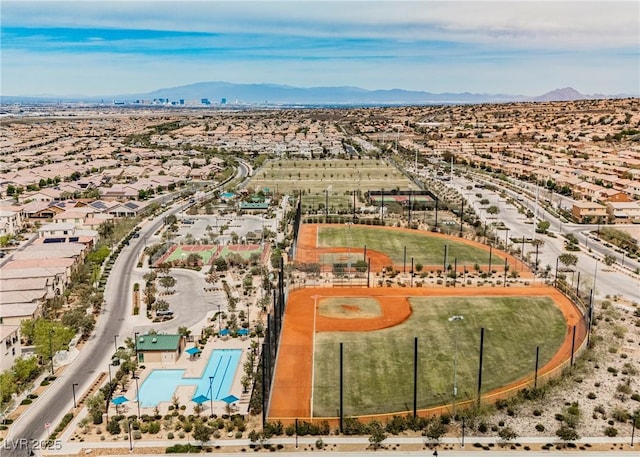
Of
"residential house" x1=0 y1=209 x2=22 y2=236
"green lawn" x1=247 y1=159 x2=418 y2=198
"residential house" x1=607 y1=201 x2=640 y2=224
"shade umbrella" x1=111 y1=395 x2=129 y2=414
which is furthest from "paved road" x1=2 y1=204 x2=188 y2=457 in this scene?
"residential house" x1=607 y1=201 x2=640 y2=224

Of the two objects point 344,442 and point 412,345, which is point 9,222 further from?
point 344,442

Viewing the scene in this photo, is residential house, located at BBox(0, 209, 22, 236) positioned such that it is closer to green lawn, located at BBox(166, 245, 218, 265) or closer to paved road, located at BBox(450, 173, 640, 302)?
green lawn, located at BBox(166, 245, 218, 265)

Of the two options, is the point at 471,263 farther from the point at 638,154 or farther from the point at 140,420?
the point at 638,154

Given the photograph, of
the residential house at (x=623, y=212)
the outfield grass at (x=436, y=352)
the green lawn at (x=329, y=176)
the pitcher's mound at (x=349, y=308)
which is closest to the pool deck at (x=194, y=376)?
the outfield grass at (x=436, y=352)

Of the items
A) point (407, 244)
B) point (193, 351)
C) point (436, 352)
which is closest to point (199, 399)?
point (193, 351)

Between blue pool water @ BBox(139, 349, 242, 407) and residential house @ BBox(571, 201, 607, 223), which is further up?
residential house @ BBox(571, 201, 607, 223)

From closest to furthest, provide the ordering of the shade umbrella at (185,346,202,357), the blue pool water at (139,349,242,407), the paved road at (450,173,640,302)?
the blue pool water at (139,349,242,407), the shade umbrella at (185,346,202,357), the paved road at (450,173,640,302)

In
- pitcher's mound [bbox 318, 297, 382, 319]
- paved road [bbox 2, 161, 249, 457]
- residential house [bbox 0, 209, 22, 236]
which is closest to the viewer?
paved road [bbox 2, 161, 249, 457]
